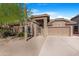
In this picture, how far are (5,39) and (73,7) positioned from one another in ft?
6.86

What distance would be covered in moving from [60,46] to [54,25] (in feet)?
2.22

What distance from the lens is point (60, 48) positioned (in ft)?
18.4

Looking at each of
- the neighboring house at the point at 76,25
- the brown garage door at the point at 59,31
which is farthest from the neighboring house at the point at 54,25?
the neighboring house at the point at 76,25

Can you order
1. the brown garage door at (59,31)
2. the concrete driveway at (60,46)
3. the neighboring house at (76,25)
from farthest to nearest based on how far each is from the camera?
the brown garage door at (59,31), the neighboring house at (76,25), the concrete driveway at (60,46)

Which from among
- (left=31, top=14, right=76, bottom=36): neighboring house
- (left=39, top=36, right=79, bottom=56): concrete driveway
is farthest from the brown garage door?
(left=39, top=36, right=79, bottom=56): concrete driveway

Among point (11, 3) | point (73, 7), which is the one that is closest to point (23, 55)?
point (11, 3)

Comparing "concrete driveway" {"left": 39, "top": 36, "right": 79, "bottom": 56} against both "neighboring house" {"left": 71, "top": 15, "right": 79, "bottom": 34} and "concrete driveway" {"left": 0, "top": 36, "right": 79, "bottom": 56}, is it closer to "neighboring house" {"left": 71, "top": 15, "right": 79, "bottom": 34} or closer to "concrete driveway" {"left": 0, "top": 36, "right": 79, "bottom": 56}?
"concrete driveway" {"left": 0, "top": 36, "right": 79, "bottom": 56}

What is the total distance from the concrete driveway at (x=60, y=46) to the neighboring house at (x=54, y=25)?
6.9 inches

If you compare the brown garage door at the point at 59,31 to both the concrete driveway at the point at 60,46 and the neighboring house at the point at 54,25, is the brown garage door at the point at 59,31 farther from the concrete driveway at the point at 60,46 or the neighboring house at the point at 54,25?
the concrete driveway at the point at 60,46

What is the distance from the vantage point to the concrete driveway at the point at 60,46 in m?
5.32

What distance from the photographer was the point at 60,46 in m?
5.72

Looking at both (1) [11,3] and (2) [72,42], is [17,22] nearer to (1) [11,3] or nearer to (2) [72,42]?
(1) [11,3]

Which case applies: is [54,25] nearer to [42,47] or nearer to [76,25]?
[76,25]

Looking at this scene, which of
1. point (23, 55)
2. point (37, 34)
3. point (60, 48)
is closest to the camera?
point (23, 55)
